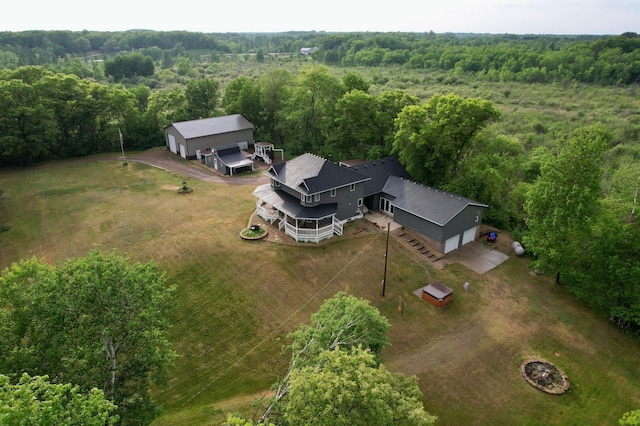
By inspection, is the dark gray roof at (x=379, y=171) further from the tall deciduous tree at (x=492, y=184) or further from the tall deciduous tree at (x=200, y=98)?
the tall deciduous tree at (x=200, y=98)

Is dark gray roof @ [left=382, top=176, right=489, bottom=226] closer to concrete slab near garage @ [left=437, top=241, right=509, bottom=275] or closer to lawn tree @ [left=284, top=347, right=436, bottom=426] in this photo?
concrete slab near garage @ [left=437, top=241, right=509, bottom=275]

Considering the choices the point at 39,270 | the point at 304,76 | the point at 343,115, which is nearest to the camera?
the point at 39,270

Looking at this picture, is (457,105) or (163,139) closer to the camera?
(457,105)

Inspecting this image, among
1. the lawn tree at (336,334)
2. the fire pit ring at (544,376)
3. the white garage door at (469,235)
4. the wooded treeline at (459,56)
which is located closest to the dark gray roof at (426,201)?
the white garage door at (469,235)

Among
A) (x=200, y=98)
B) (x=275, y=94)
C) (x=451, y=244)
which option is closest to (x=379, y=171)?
(x=451, y=244)

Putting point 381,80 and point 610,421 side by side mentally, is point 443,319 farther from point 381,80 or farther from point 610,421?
point 381,80

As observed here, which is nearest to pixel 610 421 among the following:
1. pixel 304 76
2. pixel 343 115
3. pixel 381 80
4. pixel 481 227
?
pixel 481 227
